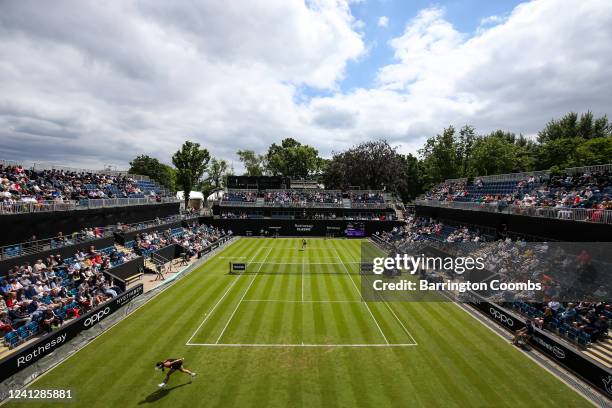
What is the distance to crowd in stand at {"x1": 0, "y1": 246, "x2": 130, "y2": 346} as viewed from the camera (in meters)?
17.2

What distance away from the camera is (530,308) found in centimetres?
1916

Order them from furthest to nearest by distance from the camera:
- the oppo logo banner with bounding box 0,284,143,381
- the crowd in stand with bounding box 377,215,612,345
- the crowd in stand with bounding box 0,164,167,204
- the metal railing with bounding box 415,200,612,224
Result: the crowd in stand with bounding box 0,164,167,204, the metal railing with bounding box 415,200,612,224, the crowd in stand with bounding box 377,215,612,345, the oppo logo banner with bounding box 0,284,143,381

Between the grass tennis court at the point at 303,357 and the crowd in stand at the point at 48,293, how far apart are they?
2.80m

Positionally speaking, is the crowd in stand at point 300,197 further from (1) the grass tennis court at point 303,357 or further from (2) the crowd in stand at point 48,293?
(2) the crowd in stand at point 48,293

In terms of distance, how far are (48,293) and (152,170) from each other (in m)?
96.2

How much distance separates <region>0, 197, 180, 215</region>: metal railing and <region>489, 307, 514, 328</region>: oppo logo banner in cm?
3028

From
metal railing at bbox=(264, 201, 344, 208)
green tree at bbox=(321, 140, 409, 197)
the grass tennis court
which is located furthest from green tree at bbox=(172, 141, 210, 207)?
the grass tennis court

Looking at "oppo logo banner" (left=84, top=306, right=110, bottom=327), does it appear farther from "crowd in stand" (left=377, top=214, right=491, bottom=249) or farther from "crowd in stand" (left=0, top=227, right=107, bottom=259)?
"crowd in stand" (left=377, top=214, right=491, bottom=249)

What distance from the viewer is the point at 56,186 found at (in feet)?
101

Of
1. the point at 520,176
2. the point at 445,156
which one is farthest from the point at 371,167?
the point at 520,176

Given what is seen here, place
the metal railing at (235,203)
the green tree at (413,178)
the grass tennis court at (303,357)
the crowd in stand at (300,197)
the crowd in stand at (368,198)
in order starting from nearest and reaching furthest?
1. the grass tennis court at (303,357)
2. the metal railing at (235,203)
3. the crowd in stand at (368,198)
4. the crowd in stand at (300,197)
5. the green tree at (413,178)

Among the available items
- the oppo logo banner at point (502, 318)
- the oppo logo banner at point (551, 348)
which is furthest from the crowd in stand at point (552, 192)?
the oppo logo banner at point (551, 348)

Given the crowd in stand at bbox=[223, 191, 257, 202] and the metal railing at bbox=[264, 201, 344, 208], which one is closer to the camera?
the metal railing at bbox=[264, 201, 344, 208]

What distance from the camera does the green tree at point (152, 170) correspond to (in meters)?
109
